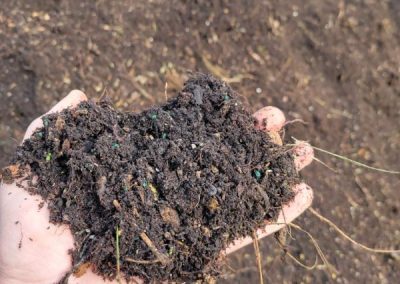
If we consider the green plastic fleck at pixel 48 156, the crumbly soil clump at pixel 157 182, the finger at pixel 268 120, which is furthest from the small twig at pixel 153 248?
the finger at pixel 268 120

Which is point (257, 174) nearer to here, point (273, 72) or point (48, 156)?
point (48, 156)

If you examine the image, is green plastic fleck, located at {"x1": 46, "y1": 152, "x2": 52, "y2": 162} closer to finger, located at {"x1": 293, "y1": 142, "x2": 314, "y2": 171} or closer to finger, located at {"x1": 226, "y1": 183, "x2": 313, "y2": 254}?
finger, located at {"x1": 226, "y1": 183, "x2": 313, "y2": 254}

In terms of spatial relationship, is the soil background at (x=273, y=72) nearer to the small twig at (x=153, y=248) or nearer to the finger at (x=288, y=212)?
the finger at (x=288, y=212)

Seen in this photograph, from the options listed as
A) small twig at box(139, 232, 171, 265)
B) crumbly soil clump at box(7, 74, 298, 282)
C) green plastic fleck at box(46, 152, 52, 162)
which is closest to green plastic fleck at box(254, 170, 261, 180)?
crumbly soil clump at box(7, 74, 298, 282)

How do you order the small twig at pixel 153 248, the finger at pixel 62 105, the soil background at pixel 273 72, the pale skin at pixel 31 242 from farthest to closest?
the soil background at pixel 273 72
the finger at pixel 62 105
the pale skin at pixel 31 242
the small twig at pixel 153 248

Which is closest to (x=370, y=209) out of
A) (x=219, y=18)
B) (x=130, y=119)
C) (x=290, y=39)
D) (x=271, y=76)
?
(x=271, y=76)

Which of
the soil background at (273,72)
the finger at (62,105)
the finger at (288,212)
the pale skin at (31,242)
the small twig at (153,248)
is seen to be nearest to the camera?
the small twig at (153,248)

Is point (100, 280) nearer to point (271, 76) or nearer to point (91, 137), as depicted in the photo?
point (91, 137)
